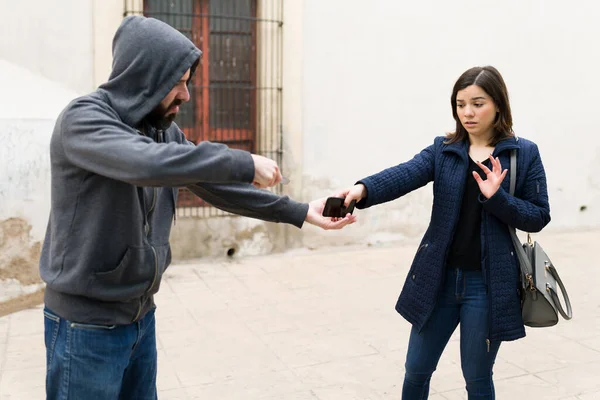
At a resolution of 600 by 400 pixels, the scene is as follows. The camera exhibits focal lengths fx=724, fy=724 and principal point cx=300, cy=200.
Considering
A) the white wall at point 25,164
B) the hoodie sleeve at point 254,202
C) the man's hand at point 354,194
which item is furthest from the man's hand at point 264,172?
the white wall at point 25,164

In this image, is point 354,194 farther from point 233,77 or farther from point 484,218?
point 233,77

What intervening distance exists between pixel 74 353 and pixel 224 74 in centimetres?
570

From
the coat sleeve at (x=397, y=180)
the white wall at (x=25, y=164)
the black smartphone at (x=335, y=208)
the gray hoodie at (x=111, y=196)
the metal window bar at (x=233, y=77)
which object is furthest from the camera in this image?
the metal window bar at (x=233, y=77)

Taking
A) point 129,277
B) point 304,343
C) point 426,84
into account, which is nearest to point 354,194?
point 129,277

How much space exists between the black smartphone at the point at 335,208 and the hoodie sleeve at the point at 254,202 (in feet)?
1.36

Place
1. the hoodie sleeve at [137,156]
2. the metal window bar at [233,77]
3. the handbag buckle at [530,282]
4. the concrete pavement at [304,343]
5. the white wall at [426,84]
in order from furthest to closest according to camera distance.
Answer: the white wall at [426,84]
the metal window bar at [233,77]
the concrete pavement at [304,343]
the handbag buckle at [530,282]
the hoodie sleeve at [137,156]

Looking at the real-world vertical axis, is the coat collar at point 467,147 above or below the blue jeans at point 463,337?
above

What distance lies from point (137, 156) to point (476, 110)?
1644 mm

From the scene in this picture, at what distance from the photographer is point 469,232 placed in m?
2.96

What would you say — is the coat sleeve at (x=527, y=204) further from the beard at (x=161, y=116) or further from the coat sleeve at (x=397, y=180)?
the beard at (x=161, y=116)

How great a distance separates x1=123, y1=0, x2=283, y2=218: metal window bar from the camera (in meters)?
7.29

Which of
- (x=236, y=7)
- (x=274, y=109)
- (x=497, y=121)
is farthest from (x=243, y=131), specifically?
(x=497, y=121)

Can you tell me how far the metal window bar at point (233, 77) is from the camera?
23.9 ft

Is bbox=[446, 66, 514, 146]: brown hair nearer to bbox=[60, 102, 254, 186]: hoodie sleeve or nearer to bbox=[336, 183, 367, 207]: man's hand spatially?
bbox=[336, 183, 367, 207]: man's hand
